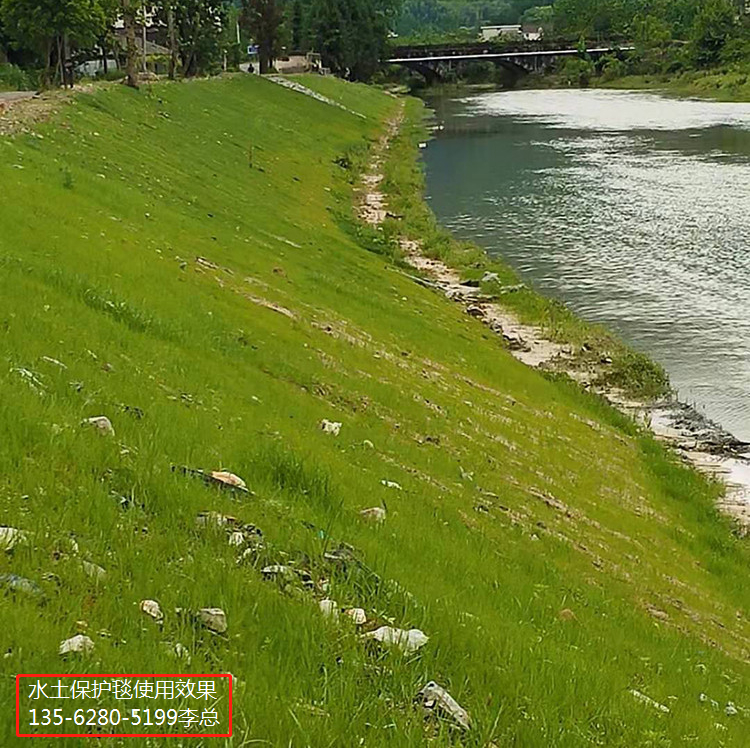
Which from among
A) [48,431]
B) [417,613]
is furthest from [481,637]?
[48,431]

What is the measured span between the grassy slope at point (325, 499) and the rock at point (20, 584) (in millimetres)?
81

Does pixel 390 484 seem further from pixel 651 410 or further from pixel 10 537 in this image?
pixel 651 410

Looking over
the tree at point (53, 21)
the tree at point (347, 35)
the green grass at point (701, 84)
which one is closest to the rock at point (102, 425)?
the tree at point (53, 21)

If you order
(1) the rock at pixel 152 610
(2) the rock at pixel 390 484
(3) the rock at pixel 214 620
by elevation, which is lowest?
(2) the rock at pixel 390 484

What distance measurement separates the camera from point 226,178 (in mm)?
41312

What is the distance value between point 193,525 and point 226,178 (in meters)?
34.4

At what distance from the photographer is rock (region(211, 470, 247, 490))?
9.63 metres

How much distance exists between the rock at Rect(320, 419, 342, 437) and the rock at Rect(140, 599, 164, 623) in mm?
7301

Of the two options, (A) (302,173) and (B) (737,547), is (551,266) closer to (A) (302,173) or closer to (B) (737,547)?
(A) (302,173)

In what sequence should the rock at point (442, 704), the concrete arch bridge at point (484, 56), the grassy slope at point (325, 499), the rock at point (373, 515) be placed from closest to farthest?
the rock at point (442, 704) < the grassy slope at point (325, 499) < the rock at point (373, 515) < the concrete arch bridge at point (484, 56)

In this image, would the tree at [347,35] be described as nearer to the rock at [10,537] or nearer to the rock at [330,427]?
the rock at [330,427]

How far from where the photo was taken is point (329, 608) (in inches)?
303

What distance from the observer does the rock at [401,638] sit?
7.48m

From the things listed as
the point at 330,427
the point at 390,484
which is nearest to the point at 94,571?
the point at 390,484
